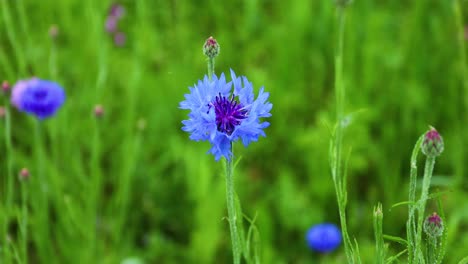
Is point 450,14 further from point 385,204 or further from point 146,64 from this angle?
point 146,64

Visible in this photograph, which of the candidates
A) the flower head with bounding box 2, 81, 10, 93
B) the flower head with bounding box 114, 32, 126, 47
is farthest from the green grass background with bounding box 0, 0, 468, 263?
the flower head with bounding box 2, 81, 10, 93

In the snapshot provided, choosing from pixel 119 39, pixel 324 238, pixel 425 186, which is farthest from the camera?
pixel 119 39

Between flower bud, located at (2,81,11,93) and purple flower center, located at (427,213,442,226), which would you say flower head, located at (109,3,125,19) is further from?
purple flower center, located at (427,213,442,226)

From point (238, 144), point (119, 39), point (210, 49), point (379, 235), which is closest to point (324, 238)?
point (238, 144)

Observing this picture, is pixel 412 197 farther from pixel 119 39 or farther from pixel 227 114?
pixel 119 39

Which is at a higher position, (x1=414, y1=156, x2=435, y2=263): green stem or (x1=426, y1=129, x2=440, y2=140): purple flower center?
(x1=426, y1=129, x2=440, y2=140): purple flower center

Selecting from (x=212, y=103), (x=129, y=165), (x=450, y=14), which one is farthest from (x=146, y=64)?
(x=212, y=103)

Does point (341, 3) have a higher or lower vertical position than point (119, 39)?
lower
